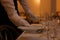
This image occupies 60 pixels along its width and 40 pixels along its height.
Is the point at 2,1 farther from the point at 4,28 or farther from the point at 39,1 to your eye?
the point at 39,1

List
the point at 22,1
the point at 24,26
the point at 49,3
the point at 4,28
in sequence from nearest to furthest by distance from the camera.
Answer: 1. the point at 4,28
2. the point at 24,26
3. the point at 22,1
4. the point at 49,3

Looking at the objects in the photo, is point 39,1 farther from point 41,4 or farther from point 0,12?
point 0,12

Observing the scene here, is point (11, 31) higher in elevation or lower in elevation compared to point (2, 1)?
lower

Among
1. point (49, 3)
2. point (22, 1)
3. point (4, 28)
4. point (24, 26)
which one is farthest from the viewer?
point (49, 3)

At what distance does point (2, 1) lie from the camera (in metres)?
1.12

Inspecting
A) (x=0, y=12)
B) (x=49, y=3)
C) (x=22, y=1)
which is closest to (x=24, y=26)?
(x=0, y=12)

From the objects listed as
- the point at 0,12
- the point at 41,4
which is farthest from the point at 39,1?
the point at 0,12

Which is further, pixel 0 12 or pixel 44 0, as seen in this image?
pixel 44 0

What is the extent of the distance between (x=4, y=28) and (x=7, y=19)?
0.12m

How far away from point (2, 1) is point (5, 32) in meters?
0.17

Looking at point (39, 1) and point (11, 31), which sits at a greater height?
point (11, 31)

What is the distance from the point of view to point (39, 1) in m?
5.34

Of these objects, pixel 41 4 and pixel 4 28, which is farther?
pixel 41 4

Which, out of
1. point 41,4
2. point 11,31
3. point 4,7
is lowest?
point 41,4
